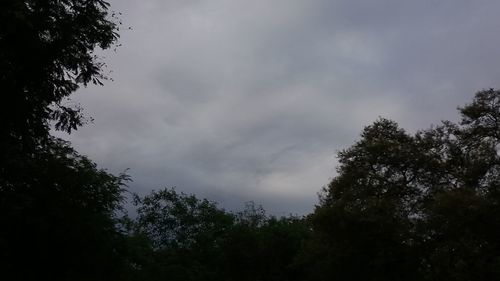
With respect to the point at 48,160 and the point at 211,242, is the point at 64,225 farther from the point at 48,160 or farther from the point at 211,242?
the point at 211,242

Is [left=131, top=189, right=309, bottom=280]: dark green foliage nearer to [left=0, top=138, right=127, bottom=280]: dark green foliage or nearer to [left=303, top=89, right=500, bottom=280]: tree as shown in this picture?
[left=303, top=89, right=500, bottom=280]: tree

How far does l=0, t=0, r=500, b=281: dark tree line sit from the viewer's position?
15453mm

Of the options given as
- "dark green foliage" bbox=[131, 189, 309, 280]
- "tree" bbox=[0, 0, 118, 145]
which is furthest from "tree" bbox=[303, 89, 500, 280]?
"tree" bbox=[0, 0, 118, 145]

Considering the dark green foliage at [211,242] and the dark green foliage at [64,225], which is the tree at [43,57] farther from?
the dark green foliage at [211,242]

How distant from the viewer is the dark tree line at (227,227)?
15.5 m

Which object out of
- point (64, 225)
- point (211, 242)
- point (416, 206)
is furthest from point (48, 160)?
point (211, 242)

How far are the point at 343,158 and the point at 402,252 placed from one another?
609 centimetres

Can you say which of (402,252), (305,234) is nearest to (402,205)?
(402,252)

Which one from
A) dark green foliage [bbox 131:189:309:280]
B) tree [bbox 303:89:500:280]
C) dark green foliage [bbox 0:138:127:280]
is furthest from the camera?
dark green foliage [bbox 131:189:309:280]

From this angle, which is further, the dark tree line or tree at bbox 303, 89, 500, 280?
tree at bbox 303, 89, 500, 280

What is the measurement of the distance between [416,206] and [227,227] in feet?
69.8

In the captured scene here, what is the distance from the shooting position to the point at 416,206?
3100 cm

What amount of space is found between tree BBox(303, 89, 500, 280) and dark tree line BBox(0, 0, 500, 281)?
0.20 feet

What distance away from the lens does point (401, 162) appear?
105 ft
